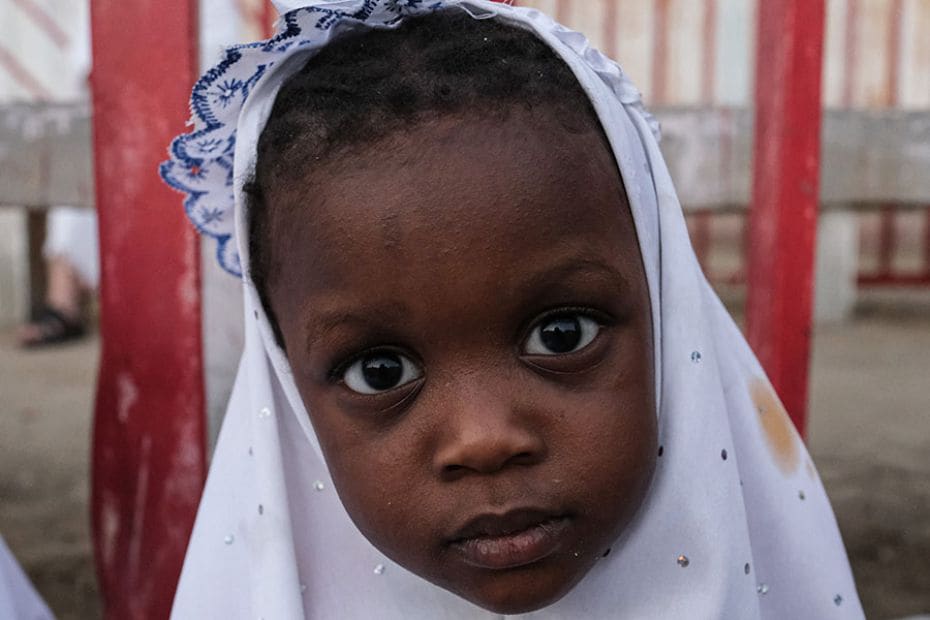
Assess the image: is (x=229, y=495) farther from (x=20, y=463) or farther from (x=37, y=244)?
(x=37, y=244)

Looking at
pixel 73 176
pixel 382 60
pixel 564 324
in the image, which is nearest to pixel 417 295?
pixel 564 324

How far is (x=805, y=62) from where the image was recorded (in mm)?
1605

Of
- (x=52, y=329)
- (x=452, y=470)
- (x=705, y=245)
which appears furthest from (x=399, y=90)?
(x=705, y=245)

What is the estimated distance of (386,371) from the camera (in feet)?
3.13

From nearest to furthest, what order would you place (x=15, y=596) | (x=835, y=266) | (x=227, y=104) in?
(x=227, y=104), (x=15, y=596), (x=835, y=266)

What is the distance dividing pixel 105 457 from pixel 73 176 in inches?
22.0

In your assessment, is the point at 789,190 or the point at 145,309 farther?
the point at 789,190

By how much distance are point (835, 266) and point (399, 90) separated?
17.0 feet

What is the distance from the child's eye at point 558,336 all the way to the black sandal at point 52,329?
4.76 meters

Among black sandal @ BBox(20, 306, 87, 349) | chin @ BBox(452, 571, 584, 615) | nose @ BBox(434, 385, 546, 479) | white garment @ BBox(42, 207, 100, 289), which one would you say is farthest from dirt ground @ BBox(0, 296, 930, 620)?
nose @ BBox(434, 385, 546, 479)

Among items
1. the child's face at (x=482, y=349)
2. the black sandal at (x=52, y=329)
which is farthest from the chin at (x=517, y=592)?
the black sandal at (x=52, y=329)

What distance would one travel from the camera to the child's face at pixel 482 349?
900 millimetres

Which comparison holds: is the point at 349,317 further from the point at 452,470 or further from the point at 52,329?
the point at 52,329

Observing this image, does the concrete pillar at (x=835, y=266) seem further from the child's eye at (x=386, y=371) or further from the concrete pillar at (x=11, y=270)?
the child's eye at (x=386, y=371)
